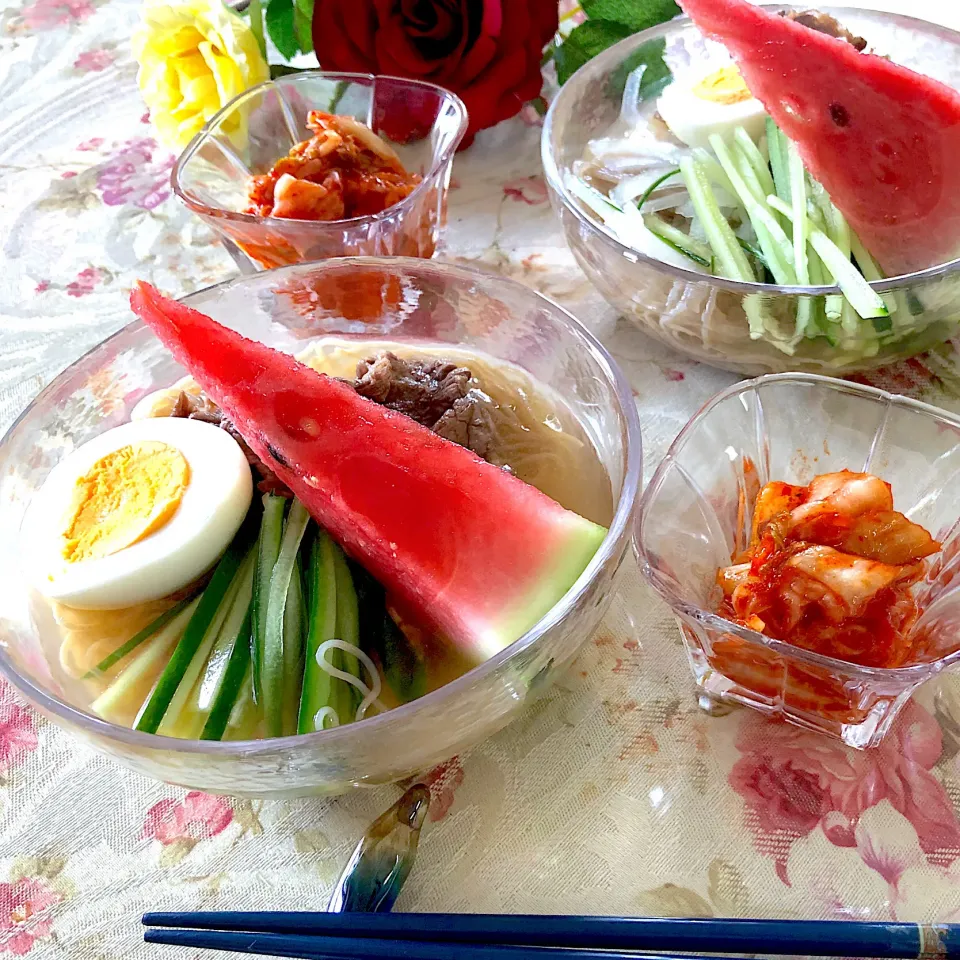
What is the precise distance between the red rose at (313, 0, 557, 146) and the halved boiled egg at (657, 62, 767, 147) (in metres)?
0.29

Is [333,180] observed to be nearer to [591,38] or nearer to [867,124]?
[591,38]

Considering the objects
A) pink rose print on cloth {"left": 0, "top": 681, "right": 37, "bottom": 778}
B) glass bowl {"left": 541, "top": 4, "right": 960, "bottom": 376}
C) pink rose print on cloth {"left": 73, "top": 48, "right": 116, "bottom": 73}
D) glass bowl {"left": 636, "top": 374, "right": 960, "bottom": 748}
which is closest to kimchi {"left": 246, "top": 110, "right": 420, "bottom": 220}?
glass bowl {"left": 541, "top": 4, "right": 960, "bottom": 376}

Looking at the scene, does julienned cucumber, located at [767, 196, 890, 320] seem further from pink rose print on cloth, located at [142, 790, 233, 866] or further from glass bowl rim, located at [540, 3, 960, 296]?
pink rose print on cloth, located at [142, 790, 233, 866]

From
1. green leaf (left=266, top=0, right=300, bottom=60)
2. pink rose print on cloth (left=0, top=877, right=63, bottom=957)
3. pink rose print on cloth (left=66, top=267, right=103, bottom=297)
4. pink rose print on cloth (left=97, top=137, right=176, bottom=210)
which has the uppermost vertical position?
green leaf (left=266, top=0, right=300, bottom=60)

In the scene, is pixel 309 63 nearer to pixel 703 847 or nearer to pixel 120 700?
pixel 120 700

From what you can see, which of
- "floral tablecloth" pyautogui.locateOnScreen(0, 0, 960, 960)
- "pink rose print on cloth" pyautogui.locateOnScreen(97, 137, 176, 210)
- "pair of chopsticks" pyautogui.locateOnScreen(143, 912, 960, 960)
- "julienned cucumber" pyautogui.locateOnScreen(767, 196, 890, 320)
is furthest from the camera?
"pink rose print on cloth" pyautogui.locateOnScreen(97, 137, 176, 210)

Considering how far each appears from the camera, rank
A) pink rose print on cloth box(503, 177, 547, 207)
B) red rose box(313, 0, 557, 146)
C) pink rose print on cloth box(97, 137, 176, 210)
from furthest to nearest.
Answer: pink rose print on cloth box(97, 137, 176, 210)
pink rose print on cloth box(503, 177, 547, 207)
red rose box(313, 0, 557, 146)

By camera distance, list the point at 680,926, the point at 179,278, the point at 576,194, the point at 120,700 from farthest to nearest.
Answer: the point at 179,278
the point at 576,194
the point at 120,700
the point at 680,926

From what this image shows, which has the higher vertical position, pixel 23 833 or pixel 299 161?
pixel 299 161

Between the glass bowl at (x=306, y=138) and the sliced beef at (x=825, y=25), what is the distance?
598 mm

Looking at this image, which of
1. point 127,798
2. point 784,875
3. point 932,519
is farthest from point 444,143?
point 784,875

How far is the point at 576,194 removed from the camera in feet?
5.09

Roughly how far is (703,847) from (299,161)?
1.26 m

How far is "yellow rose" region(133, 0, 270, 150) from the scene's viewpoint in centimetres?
166
